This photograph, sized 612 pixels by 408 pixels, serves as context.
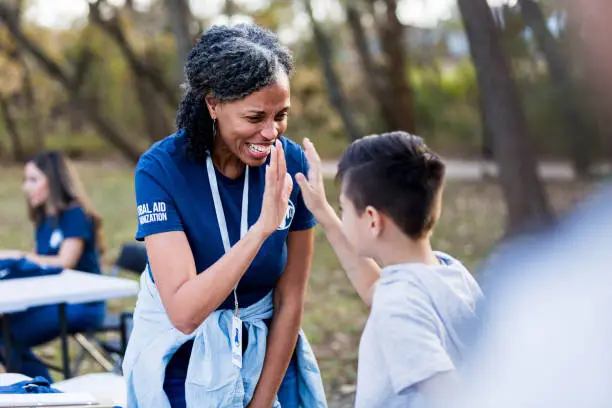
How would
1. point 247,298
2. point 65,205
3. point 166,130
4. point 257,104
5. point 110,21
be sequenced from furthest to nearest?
point 166,130 < point 110,21 < point 65,205 < point 247,298 < point 257,104

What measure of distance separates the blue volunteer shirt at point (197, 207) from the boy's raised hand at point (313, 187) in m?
0.06

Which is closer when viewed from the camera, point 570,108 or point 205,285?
point 205,285

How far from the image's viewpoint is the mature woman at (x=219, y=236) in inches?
90.4

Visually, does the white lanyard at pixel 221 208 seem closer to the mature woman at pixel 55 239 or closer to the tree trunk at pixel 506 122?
the mature woman at pixel 55 239

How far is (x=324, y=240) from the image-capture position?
43.3 feet

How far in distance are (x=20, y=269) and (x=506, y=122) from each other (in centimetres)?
654

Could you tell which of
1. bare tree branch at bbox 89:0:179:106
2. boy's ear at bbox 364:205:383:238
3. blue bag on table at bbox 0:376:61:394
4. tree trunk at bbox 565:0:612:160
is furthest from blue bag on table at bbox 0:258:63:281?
bare tree branch at bbox 89:0:179:106

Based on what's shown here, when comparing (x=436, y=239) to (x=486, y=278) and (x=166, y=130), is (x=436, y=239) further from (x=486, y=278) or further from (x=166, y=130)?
(x=166, y=130)

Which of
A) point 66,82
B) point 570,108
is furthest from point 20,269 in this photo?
point 570,108

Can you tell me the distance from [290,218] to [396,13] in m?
17.2

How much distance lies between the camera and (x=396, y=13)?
754 inches

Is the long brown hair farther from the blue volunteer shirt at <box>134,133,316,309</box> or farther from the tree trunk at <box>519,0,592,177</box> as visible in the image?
the tree trunk at <box>519,0,592,177</box>

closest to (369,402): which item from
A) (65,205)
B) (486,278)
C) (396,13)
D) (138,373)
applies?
(138,373)

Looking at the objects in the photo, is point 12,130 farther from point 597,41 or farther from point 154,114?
point 597,41
